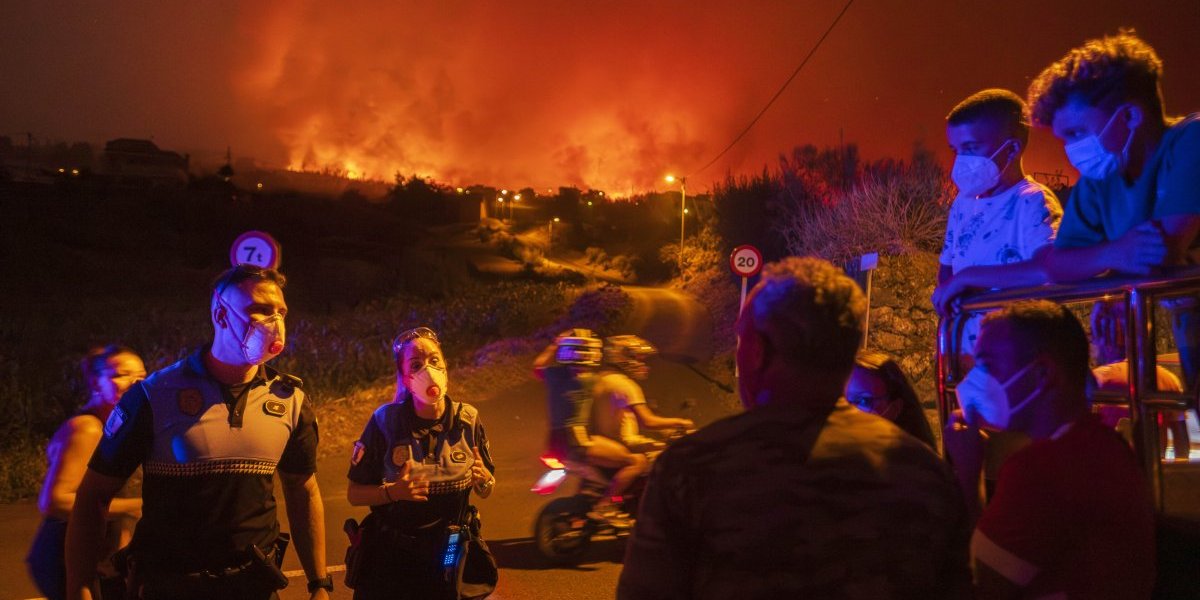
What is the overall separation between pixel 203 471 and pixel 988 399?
2557mm

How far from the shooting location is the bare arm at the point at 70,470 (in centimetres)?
362

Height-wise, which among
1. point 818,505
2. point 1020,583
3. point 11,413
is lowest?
point 11,413

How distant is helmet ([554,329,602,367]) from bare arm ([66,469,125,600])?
414 centimetres

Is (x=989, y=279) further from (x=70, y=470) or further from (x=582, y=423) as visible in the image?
(x=582, y=423)

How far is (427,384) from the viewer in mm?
3822

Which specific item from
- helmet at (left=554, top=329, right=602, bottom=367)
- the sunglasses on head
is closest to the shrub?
helmet at (left=554, top=329, right=602, bottom=367)

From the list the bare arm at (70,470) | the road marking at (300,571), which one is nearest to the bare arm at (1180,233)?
the bare arm at (70,470)

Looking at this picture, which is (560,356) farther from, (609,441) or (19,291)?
(19,291)

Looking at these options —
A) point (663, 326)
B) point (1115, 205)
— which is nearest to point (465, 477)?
point (1115, 205)

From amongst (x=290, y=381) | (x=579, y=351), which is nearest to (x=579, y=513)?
(x=579, y=351)

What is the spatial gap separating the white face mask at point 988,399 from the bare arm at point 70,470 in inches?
144

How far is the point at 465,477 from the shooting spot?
12.3 feet

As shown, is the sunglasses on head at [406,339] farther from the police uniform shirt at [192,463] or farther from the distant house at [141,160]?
the distant house at [141,160]

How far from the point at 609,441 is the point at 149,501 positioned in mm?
4181
